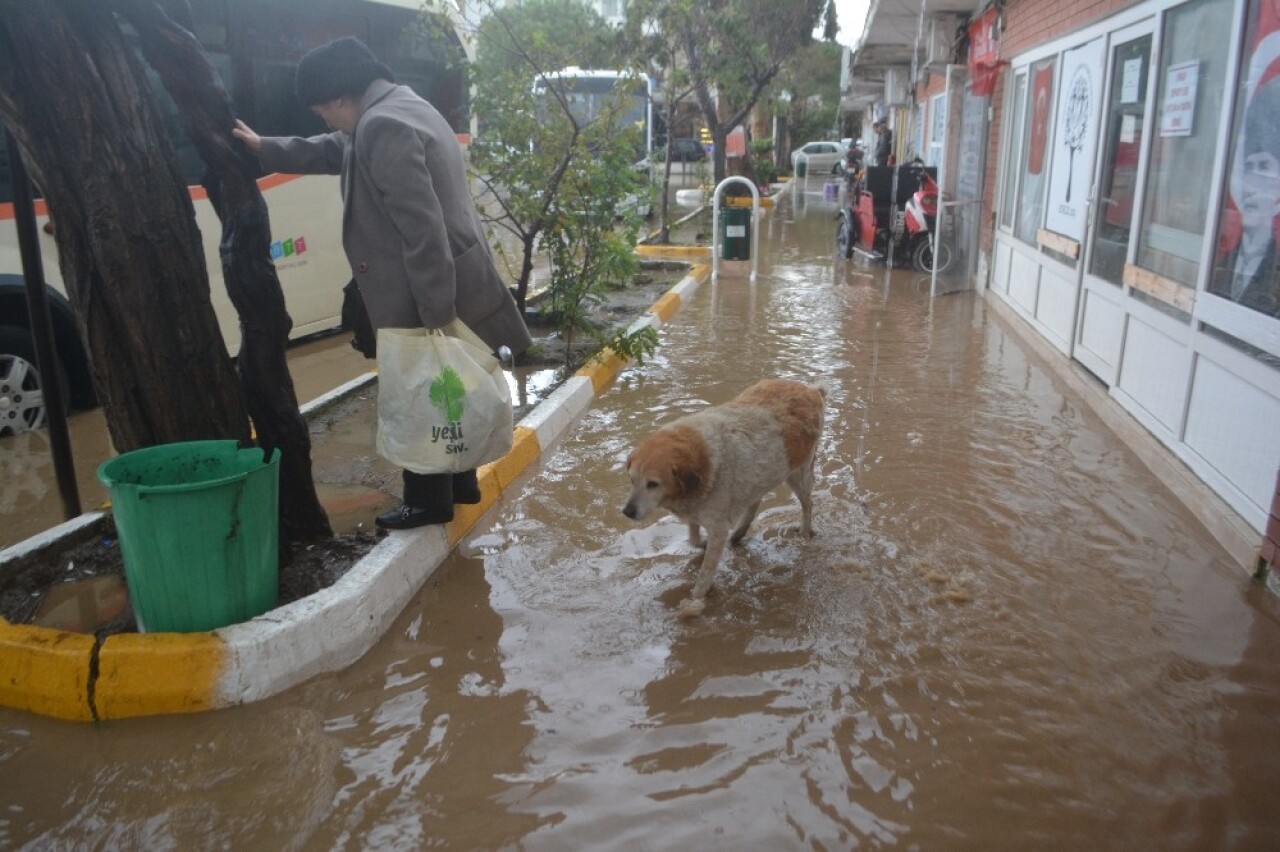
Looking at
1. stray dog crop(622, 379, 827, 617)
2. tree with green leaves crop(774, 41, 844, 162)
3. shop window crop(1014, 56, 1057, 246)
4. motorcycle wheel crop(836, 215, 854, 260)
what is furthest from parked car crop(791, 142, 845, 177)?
stray dog crop(622, 379, 827, 617)

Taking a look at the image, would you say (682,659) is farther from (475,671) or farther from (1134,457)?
(1134,457)

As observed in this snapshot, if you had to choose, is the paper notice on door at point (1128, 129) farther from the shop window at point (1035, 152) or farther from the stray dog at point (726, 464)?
the stray dog at point (726, 464)

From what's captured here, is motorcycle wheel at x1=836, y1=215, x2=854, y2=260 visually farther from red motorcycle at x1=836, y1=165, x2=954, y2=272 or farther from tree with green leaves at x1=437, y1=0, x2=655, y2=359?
tree with green leaves at x1=437, y1=0, x2=655, y2=359

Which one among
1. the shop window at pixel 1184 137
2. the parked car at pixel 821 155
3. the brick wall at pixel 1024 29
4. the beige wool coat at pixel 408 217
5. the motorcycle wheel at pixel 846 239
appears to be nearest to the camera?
the beige wool coat at pixel 408 217

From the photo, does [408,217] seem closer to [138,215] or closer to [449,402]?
[449,402]

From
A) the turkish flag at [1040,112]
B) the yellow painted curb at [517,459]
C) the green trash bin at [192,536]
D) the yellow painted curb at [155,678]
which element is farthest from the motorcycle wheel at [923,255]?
the yellow painted curb at [155,678]

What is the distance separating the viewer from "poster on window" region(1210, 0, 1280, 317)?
4.35m

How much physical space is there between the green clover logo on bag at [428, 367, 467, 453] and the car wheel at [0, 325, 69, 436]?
363 centimetres

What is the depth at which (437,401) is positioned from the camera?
3.77 m

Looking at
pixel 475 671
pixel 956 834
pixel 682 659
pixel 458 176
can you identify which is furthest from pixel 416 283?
pixel 956 834

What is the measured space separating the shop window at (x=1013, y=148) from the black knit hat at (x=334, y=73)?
322 inches

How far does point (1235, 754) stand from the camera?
296 centimetres

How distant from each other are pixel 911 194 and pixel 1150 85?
746 centimetres

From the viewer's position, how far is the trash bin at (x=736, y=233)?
43.4 feet
